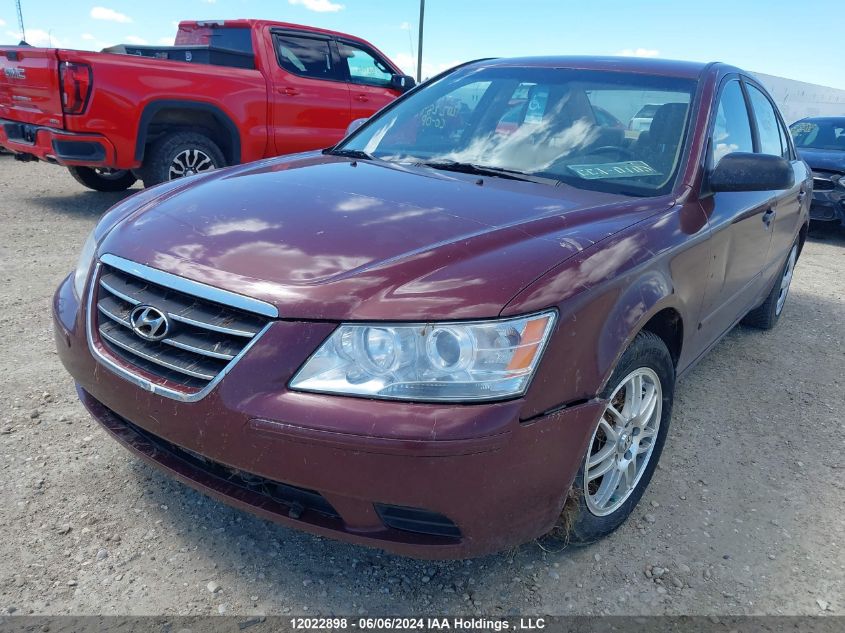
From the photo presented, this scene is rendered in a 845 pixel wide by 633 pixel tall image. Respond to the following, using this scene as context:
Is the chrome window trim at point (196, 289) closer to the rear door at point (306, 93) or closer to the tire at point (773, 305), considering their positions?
the tire at point (773, 305)

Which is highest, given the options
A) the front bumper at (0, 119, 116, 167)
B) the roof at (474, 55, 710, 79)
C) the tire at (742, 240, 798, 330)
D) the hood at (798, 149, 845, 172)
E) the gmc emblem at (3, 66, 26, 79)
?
the roof at (474, 55, 710, 79)

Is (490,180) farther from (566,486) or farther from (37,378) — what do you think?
(37,378)

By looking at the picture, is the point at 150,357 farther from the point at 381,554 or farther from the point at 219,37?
the point at 219,37

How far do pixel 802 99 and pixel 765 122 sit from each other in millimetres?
26279

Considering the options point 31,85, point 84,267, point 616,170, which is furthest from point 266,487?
point 31,85

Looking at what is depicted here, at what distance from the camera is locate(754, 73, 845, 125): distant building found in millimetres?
24531

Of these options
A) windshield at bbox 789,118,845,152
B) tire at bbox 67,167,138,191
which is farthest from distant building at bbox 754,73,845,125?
tire at bbox 67,167,138,191

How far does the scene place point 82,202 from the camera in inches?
290

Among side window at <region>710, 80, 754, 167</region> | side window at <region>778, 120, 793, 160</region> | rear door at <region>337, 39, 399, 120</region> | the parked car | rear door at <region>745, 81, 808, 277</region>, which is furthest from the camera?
the parked car

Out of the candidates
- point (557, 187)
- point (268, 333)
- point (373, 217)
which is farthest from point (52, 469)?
point (557, 187)

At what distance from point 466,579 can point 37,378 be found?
7.53ft

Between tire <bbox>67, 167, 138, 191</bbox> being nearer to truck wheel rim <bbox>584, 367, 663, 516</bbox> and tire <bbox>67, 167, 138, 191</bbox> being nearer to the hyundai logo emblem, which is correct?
the hyundai logo emblem

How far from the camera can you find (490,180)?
8.80 feet

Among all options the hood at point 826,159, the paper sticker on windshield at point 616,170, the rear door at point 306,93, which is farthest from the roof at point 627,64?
the hood at point 826,159
